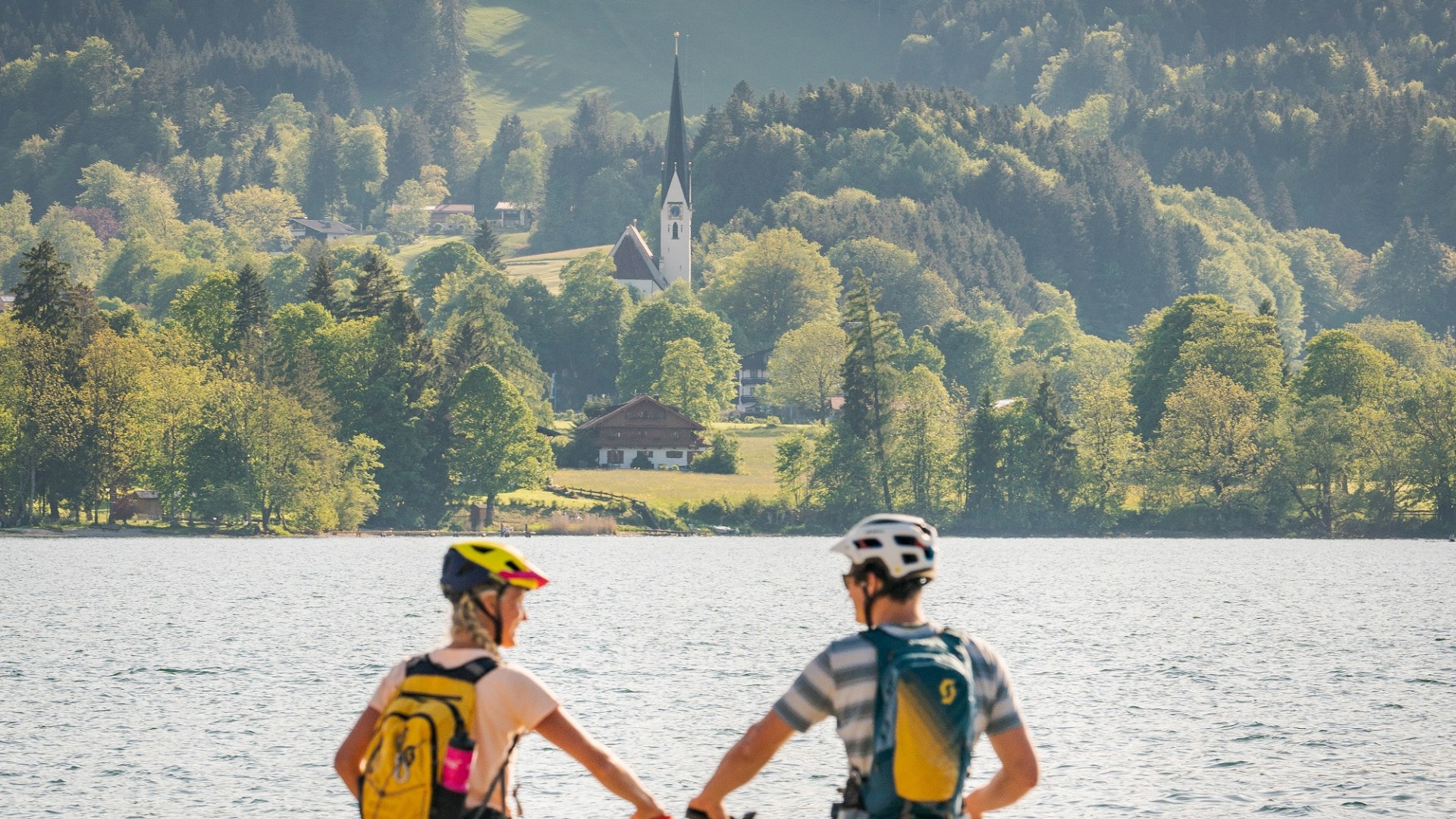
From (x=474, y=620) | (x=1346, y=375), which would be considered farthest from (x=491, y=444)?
(x=474, y=620)

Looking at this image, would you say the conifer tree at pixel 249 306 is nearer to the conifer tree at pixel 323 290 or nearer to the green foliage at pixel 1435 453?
the conifer tree at pixel 323 290

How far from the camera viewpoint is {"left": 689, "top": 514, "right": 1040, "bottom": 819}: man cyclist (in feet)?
36.8

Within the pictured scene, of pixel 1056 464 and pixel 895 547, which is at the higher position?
pixel 1056 464

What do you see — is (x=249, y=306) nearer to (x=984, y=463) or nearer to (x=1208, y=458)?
(x=984, y=463)

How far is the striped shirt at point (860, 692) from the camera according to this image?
1131 centimetres

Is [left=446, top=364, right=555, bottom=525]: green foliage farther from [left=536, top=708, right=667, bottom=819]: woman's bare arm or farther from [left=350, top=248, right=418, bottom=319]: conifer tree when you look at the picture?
[left=536, top=708, right=667, bottom=819]: woman's bare arm

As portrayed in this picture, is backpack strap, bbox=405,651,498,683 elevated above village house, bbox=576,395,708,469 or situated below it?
below

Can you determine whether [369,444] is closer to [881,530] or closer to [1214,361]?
[1214,361]

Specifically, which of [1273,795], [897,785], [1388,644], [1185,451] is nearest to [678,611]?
[1388,644]

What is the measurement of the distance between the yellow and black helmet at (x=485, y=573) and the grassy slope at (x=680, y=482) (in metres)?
131

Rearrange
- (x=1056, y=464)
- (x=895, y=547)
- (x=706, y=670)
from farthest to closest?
1. (x=1056, y=464)
2. (x=706, y=670)
3. (x=895, y=547)

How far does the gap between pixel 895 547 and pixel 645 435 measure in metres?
159

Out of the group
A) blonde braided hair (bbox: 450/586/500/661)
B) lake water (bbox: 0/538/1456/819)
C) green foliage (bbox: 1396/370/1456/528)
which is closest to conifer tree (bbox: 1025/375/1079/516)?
lake water (bbox: 0/538/1456/819)

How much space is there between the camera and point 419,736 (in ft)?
37.1
